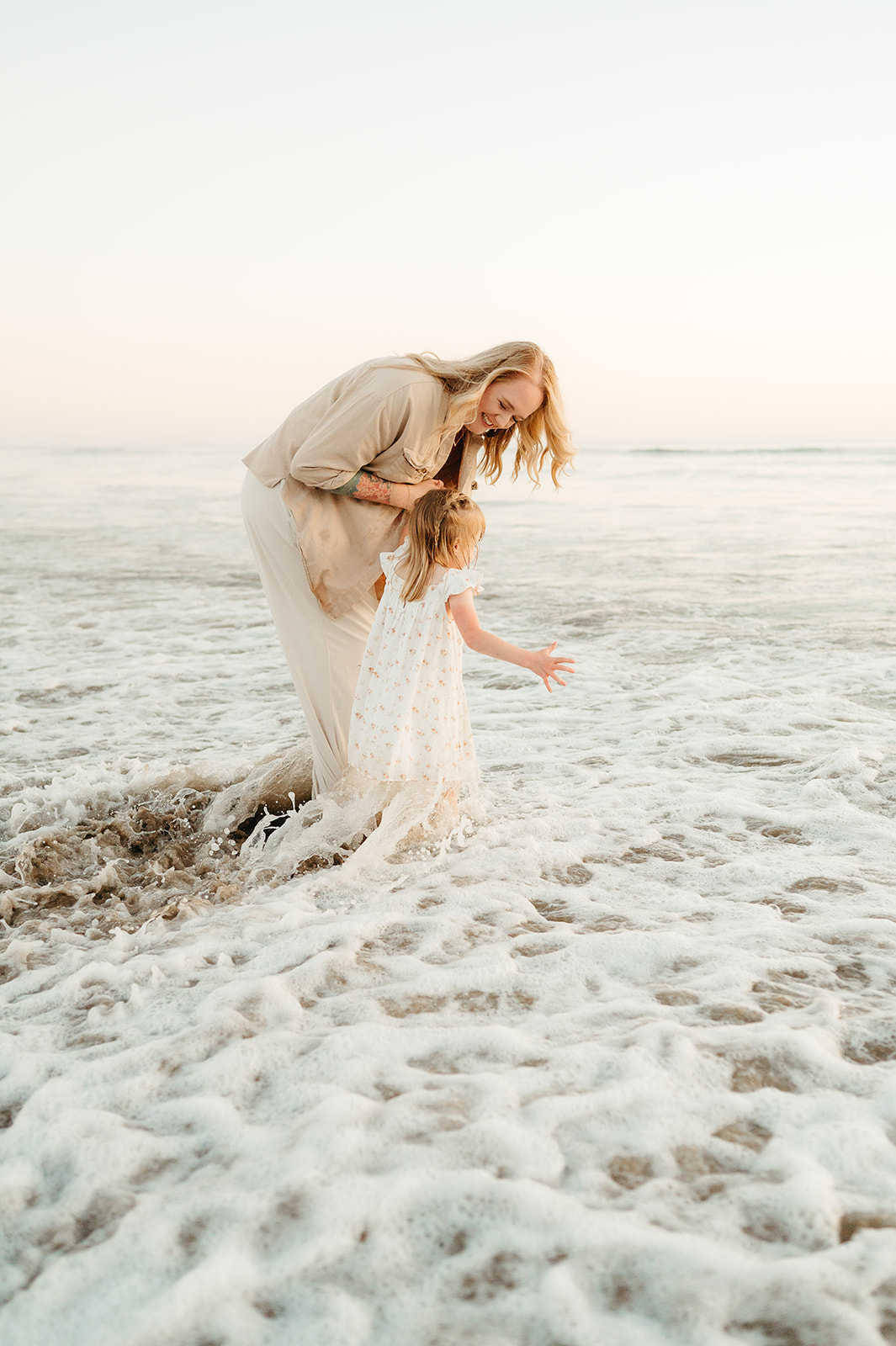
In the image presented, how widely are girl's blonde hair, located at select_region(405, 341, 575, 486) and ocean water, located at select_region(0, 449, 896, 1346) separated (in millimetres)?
1612

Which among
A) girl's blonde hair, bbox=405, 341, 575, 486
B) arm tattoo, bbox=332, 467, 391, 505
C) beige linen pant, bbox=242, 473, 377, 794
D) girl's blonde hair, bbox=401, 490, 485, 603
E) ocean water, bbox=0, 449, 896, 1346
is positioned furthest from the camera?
beige linen pant, bbox=242, 473, 377, 794

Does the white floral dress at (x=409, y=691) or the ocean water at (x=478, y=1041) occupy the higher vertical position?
the white floral dress at (x=409, y=691)

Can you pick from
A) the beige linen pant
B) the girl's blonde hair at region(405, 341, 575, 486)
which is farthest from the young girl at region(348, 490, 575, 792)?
the girl's blonde hair at region(405, 341, 575, 486)

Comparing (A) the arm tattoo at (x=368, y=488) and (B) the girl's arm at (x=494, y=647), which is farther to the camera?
(A) the arm tattoo at (x=368, y=488)

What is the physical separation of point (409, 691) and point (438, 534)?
25.1 inches

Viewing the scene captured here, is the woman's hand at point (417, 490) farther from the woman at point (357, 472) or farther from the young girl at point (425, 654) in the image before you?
the young girl at point (425, 654)

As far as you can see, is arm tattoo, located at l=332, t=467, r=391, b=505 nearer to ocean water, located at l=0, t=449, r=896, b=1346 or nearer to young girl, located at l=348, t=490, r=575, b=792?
young girl, located at l=348, t=490, r=575, b=792

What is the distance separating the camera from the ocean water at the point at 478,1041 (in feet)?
6.44

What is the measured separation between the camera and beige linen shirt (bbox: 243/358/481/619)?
3699 mm

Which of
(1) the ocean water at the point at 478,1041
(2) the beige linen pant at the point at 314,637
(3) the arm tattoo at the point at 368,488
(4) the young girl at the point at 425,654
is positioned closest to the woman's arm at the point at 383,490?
(3) the arm tattoo at the point at 368,488

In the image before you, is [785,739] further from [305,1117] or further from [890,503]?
[890,503]

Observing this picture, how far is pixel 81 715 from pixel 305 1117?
448cm

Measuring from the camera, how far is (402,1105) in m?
2.49

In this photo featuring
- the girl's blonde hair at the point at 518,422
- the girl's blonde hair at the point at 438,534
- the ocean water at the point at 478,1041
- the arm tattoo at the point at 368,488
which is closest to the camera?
the ocean water at the point at 478,1041
